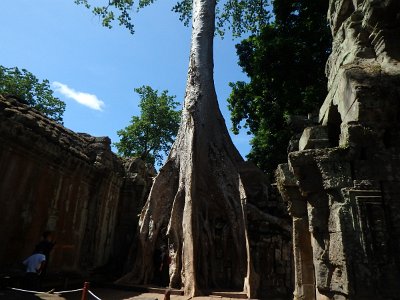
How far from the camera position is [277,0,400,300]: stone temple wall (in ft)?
7.19

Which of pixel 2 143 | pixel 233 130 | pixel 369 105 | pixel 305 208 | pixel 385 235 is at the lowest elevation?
pixel 385 235

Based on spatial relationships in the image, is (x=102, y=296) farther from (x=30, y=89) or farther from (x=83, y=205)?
(x=30, y=89)

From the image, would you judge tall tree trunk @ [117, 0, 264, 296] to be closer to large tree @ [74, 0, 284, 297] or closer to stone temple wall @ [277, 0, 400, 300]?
large tree @ [74, 0, 284, 297]

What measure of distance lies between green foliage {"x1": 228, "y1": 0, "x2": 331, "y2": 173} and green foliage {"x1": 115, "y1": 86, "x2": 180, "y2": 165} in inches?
376

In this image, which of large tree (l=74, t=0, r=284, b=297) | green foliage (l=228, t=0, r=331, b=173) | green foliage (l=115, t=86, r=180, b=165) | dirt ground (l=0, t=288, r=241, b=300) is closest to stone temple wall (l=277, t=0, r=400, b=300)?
dirt ground (l=0, t=288, r=241, b=300)

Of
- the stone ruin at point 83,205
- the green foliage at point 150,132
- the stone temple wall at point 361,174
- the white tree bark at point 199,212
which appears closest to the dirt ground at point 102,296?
the white tree bark at point 199,212

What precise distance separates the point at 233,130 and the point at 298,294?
399 inches

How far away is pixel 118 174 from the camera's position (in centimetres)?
777

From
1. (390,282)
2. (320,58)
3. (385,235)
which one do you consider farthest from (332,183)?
(320,58)

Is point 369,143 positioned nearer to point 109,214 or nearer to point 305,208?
point 305,208

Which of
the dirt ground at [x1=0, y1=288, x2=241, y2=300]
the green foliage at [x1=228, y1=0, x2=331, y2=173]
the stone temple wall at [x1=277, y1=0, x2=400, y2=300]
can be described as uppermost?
the green foliage at [x1=228, y1=0, x2=331, y2=173]

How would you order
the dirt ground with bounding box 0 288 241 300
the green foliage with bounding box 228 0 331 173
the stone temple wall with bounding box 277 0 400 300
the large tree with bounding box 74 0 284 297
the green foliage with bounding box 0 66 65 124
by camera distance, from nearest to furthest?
the stone temple wall with bounding box 277 0 400 300, the dirt ground with bounding box 0 288 241 300, the large tree with bounding box 74 0 284 297, the green foliage with bounding box 228 0 331 173, the green foliage with bounding box 0 66 65 124

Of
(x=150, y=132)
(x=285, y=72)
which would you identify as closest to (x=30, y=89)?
(x=150, y=132)

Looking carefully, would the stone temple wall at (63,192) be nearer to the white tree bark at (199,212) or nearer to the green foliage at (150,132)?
the white tree bark at (199,212)
